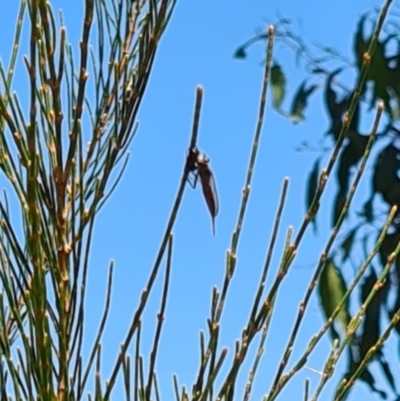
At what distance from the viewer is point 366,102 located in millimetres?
2018

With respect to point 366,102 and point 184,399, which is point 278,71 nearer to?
point 366,102

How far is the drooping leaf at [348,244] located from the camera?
1991 mm

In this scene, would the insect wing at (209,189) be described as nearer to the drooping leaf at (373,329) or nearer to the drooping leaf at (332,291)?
the drooping leaf at (332,291)

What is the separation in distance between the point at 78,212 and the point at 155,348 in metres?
0.16

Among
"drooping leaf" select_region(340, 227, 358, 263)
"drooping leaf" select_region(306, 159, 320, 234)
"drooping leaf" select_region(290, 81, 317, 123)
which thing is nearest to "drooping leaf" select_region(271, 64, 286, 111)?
"drooping leaf" select_region(290, 81, 317, 123)

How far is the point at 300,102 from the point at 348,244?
0.35 m

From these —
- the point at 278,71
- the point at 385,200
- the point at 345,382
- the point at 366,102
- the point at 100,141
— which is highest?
the point at 278,71

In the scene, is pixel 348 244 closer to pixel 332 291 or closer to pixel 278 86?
pixel 332 291

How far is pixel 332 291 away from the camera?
180cm

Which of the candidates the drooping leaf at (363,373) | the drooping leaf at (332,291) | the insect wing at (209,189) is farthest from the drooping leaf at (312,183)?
the insect wing at (209,189)

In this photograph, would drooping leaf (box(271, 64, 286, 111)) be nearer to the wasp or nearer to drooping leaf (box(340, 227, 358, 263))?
drooping leaf (box(340, 227, 358, 263))

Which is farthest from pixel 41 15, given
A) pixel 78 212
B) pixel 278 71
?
pixel 278 71

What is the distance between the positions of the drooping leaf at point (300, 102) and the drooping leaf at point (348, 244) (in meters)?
0.27

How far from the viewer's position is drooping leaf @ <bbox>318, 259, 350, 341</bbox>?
5.62 feet
